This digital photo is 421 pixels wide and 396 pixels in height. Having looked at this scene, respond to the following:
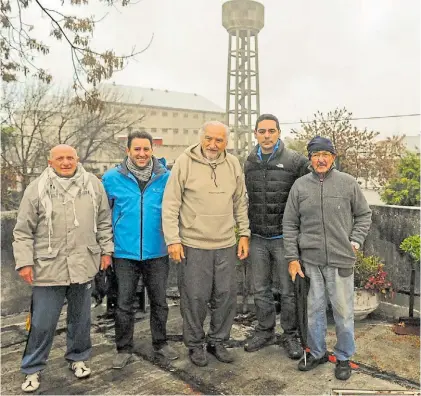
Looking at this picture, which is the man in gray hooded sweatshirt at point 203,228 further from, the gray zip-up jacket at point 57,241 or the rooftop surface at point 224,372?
the gray zip-up jacket at point 57,241

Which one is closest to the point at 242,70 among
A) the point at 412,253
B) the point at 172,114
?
the point at 172,114

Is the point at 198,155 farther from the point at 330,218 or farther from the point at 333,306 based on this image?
the point at 333,306

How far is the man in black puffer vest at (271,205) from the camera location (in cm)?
334

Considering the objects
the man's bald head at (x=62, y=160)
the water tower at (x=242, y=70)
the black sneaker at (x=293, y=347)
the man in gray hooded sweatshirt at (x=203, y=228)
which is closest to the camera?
the man's bald head at (x=62, y=160)

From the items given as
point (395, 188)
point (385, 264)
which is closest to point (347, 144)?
point (395, 188)

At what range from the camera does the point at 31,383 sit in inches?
112

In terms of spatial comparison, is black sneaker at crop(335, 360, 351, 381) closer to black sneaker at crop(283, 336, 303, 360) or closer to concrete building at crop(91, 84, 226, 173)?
black sneaker at crop(283, 336, 303, 360)

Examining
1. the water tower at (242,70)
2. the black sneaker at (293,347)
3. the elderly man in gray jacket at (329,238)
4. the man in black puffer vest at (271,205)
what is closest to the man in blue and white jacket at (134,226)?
the man in black puffer vest at (271,205)

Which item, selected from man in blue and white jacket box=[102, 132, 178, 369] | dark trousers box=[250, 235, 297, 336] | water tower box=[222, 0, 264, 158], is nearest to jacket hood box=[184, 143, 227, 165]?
man in blue and white jacket box=[102, 132, 178, 369]

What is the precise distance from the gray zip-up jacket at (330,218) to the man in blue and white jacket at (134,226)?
1.09 metres

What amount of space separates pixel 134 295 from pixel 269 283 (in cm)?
117

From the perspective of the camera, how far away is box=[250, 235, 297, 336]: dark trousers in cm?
338

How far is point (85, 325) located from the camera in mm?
3074

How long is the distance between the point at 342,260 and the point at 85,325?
199 centimetres
